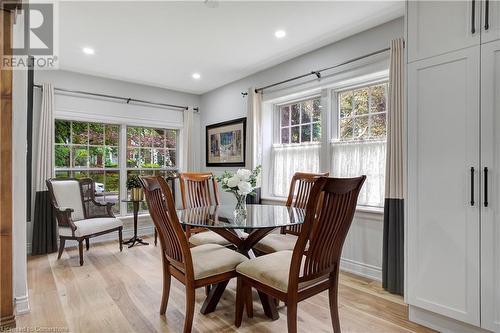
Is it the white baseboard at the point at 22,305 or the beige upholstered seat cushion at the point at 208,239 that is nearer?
the white baseboard at the point at 22,305

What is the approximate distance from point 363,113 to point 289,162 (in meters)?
1.17

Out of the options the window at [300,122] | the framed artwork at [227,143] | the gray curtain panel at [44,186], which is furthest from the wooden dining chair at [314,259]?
the gray curtain panel at [44,186]

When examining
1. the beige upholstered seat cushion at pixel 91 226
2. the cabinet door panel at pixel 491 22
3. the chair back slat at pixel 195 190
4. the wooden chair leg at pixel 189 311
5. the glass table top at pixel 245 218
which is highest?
the cabinet door panel at pixel 491 22

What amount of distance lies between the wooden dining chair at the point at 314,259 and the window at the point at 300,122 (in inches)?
76.7

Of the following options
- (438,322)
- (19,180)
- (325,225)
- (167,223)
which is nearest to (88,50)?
(19,180)

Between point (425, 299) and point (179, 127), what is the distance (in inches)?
175

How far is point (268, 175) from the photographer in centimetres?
423

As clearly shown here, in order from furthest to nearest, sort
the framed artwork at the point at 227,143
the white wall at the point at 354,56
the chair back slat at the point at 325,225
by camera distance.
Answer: the framed artwork at the point at 227,143
the white wall at the point at 354,56
the chair back slat at the point at 325,225

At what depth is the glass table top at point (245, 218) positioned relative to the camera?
2.06 m

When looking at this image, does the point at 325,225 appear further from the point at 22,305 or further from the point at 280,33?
the point at 22,305

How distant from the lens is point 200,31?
303 centimetres

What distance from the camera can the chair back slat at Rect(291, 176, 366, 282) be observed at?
1.59m

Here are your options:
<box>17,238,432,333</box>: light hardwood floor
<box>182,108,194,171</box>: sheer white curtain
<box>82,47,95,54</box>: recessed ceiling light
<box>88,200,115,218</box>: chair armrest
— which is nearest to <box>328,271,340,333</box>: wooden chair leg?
<box>17,238,432,333</box>: light hardwood floor

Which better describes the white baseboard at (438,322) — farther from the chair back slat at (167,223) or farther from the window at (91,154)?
the window at (91,154)
